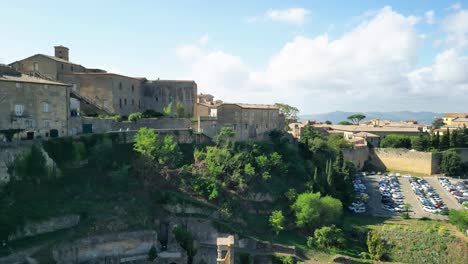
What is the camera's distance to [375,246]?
34.3 meters

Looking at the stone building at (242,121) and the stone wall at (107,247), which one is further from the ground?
the stone building at (242,121)

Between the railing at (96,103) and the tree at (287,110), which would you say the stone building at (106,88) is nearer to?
the railing at (96,103)

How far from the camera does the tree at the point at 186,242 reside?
98.4ft

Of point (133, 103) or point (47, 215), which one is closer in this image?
point (47, 215)

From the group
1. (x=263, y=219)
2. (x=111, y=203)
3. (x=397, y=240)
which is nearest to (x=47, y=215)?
(x=111, y=203)

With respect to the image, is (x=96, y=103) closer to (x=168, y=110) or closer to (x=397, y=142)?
(x=168, y=110)

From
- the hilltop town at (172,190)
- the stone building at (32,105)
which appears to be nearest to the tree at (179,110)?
the hilltop town at (172,190)

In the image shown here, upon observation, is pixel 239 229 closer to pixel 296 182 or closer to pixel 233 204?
pixel 233 204

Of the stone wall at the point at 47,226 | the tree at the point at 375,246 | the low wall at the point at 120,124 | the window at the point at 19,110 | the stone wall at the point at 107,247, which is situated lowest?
the tree at the point at 375,246

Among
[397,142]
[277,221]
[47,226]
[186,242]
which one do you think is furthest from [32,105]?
[397,142]

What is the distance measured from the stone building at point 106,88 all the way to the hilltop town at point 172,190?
0.13m

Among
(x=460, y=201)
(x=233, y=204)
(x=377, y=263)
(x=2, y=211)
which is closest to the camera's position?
(x=2, y=211)

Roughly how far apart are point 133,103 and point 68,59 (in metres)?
9.56

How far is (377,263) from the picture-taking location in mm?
32844
